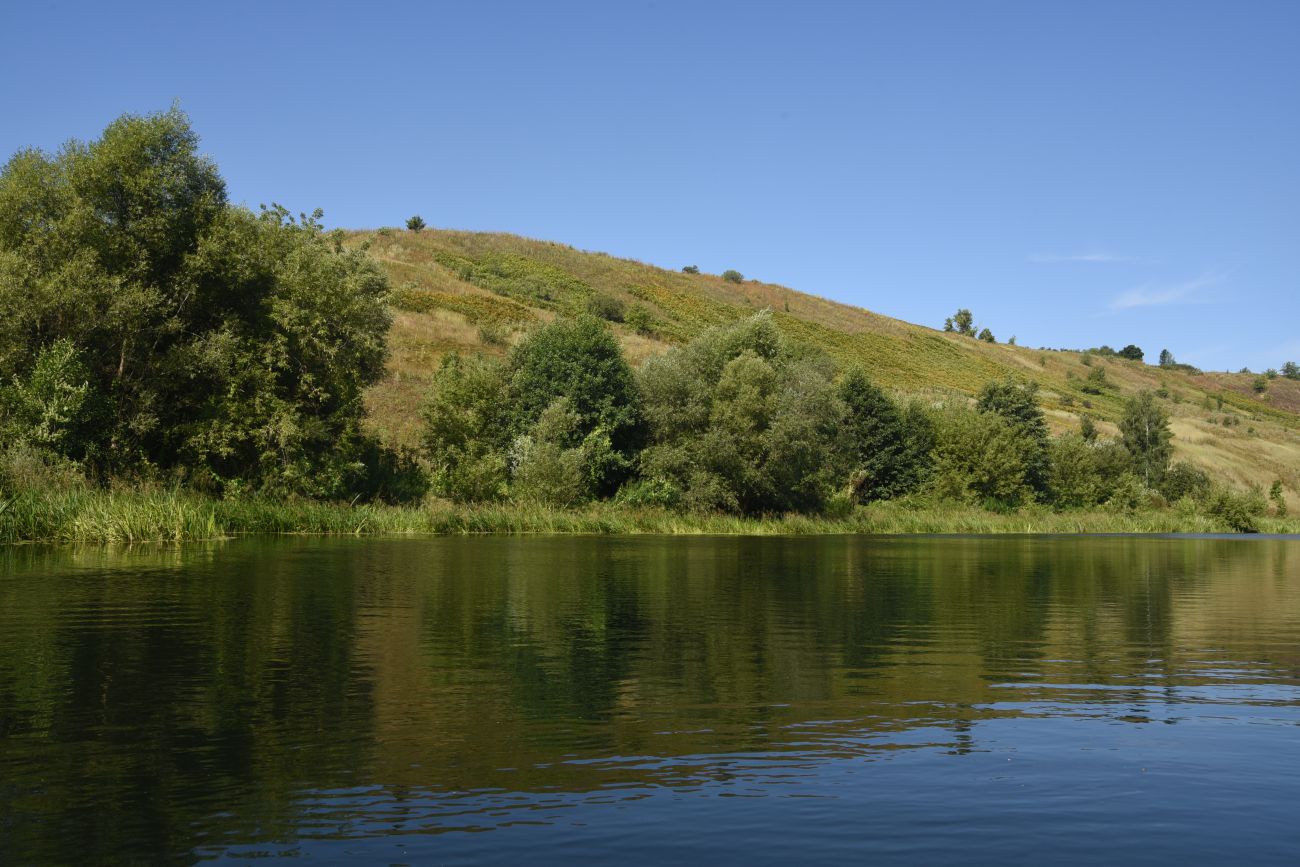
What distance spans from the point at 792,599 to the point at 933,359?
366 feet

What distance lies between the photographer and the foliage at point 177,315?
38.5 metres

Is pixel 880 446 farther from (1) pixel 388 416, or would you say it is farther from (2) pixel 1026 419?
(1) pixel 388 416

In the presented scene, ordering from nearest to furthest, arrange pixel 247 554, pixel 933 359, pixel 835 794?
pixel 835 794
pixel 247 554
pixel 933 359

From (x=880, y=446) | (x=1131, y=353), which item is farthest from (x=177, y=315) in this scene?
(x=1131, y=353)

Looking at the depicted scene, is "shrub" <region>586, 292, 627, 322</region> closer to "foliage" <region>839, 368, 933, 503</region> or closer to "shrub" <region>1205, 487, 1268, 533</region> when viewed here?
"foliage" <region>839, 368, 933, 503</region>

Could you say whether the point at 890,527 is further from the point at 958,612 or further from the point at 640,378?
the point at 958,612

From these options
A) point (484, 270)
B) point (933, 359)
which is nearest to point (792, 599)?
point (484, 270)

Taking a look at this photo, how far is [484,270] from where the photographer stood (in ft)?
372

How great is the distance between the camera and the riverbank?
30219mm

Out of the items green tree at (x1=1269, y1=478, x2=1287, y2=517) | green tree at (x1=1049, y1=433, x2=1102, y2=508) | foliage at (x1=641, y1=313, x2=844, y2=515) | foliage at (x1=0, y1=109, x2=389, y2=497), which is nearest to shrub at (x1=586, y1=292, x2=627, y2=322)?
foliage at (x1=641, y1=313, x2=844, y2=515)

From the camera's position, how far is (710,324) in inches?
3967

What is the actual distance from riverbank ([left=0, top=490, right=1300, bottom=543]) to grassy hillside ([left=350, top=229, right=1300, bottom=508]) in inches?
647

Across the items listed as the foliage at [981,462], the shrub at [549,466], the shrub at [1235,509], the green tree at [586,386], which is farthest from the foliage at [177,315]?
the shrub at [1235,509]

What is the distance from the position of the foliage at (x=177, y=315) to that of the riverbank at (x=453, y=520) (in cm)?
287
